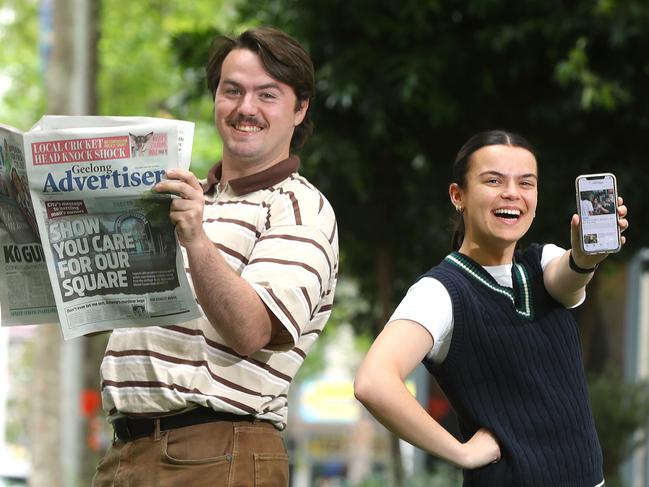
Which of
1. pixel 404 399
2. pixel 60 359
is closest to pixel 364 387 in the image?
pixel 404 399

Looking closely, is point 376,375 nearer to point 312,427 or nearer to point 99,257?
point 99,257

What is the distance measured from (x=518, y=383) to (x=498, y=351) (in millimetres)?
90

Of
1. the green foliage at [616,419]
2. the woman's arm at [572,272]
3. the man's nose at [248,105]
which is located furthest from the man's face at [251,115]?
the green foliage at [616,419]

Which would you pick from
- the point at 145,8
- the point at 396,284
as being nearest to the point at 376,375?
the point at 396,284

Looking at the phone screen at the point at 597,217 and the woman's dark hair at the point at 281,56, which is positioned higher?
the woman's dark hair at the point at 281,56

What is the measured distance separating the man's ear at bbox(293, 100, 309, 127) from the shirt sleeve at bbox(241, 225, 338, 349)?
0.42 meters

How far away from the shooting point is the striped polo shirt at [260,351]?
3.13 m

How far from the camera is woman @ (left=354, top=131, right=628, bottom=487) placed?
10.2 ft

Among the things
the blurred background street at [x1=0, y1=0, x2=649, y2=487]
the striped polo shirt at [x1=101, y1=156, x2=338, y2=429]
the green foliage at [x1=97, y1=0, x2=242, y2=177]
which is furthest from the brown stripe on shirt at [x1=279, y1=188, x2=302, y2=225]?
the green foliage at [x1=97, y1=0, x2=242, y2=177]

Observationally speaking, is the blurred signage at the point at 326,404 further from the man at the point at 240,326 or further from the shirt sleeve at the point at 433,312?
the shirt sleeve at the point at 433,312

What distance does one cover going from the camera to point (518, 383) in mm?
3174

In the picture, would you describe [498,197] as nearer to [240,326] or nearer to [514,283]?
[514,283]

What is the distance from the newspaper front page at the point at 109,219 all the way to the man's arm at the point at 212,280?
0.05 m

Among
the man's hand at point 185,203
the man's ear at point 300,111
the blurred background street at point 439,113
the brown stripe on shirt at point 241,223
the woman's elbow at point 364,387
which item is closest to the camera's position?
the man's hand at point 185,203
